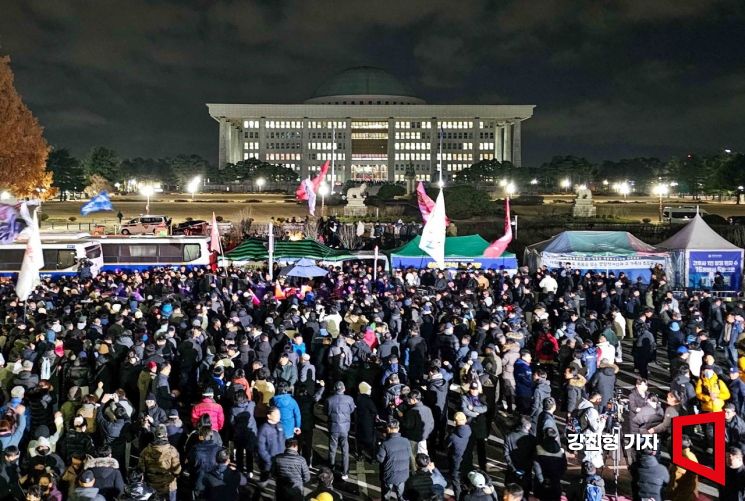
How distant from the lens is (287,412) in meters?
7.95

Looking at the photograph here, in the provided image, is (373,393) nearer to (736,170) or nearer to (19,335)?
(19,335)

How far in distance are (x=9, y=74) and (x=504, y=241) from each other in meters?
32.3

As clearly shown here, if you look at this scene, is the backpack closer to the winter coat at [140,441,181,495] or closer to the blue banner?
the winter coat at [140,441,181,495]

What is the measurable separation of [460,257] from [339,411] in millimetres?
14025

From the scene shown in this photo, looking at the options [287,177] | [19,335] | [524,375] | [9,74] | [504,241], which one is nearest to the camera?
[524,375]

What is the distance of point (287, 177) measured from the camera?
103 meters

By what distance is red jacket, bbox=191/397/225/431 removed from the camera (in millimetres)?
7711

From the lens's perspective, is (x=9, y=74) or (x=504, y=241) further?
(x=9, y=74)

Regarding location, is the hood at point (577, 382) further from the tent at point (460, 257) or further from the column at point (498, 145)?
the column at point (498, 145)

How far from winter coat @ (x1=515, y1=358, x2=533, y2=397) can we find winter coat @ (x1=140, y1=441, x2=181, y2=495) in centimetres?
503

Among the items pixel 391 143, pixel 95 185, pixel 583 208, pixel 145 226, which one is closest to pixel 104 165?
pixel 95 185

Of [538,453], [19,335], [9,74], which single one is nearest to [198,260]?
[19,335]

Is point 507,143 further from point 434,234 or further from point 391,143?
Answer: point 434,234

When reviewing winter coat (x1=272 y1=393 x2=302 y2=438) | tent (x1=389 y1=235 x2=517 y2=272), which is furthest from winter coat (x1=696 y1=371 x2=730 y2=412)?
tent (x1=389 y1=235 x2=517 y2=272)
